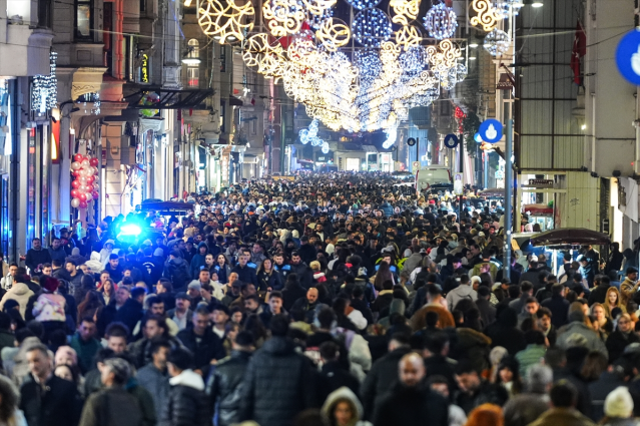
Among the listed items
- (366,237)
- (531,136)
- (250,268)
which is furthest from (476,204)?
(250,268)

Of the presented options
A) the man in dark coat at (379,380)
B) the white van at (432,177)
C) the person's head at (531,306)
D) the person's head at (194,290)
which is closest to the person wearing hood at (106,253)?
the person's head at (194,290)

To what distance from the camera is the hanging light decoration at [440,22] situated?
27.3 meters

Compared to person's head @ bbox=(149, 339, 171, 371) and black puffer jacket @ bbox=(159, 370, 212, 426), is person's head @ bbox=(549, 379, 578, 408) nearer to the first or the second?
black puffer jacket @ bbox=(159, 370, 212, 426)

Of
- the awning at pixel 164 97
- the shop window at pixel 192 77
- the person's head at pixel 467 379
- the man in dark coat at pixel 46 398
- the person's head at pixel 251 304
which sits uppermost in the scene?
the shop window at pixel 192 77

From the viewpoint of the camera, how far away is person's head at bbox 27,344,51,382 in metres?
9.55

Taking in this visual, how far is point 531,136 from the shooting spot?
40531mm

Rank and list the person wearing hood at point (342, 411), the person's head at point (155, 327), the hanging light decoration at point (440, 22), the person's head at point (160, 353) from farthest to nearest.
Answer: the hanging light decoration at point (440, 22) → the person's head at point (155, 327) → the person's head at point (160, 353) → the person wearing hood at point (342, 411)

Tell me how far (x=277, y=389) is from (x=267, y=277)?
10085 millimetres

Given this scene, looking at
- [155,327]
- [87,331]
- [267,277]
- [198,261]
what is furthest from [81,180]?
[155,327]

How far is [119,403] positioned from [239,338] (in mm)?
1524

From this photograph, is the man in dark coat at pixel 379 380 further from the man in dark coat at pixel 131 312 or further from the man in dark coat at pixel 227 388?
the man in dark coat at pixel 131 312

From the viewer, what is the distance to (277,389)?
365 inches

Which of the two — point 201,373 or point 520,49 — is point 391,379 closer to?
point 201,373

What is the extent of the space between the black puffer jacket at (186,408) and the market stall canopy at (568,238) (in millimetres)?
15784
